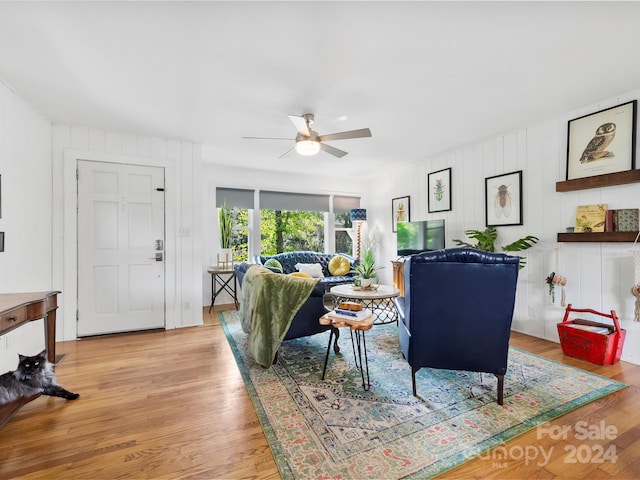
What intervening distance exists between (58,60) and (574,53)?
12.3ft

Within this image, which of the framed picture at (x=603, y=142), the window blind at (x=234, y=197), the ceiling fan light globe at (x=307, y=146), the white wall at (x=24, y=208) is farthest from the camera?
the window blind at (x=234, y=197)

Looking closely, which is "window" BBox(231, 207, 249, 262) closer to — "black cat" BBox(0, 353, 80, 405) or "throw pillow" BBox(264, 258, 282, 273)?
"throw pillow" BBox(264, 258, 282, 273)

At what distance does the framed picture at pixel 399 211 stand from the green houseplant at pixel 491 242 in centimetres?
130

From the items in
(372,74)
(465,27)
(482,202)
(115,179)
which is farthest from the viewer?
(482,202)

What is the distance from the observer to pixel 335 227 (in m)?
6.27

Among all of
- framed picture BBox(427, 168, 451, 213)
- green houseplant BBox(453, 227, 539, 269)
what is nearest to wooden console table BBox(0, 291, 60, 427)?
green houseplant BBox(453, 227, 539, 269)

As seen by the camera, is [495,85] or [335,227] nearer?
[495,85]

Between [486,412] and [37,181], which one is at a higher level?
[37,181]

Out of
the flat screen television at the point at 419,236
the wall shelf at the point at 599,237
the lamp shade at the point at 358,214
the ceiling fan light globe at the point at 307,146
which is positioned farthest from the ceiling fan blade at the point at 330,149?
the lamp shade at the point at 358,214

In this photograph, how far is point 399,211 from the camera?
5.50 m

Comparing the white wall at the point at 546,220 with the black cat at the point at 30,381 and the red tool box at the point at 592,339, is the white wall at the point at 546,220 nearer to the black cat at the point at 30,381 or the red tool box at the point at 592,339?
the red tool box at the point at 592,339

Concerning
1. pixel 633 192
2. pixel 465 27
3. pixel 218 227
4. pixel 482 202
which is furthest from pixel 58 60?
pixel 633 192

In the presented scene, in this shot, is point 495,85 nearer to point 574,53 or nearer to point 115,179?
point 574,53

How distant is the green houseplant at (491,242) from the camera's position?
3332 mm
